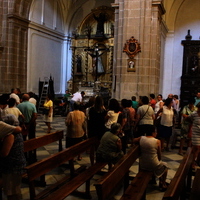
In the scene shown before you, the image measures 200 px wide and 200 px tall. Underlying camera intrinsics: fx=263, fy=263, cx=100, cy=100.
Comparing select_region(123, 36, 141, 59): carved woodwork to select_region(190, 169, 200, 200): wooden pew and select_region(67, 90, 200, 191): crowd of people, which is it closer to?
select_region(67, 90, 200, 191): crowd of people

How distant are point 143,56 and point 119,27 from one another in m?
1.55

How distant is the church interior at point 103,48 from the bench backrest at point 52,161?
26.7 inches

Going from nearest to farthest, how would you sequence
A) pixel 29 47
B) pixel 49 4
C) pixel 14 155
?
1. pixel 14 155
2. pixel 29 47
3. pixel 49 4

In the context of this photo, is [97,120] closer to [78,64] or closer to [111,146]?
[111,146]

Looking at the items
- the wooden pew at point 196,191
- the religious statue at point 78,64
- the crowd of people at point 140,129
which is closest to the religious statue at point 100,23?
the religious statue at point 78,64

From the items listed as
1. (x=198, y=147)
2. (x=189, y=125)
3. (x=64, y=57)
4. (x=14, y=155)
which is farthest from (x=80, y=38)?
(x=14, y=155)

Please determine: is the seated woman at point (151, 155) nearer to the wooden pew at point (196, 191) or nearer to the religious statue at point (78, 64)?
the wooden pew at point (196, 191)

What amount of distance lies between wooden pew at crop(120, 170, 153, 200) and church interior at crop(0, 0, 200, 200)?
0.49 metres

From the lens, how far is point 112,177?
10.8ft

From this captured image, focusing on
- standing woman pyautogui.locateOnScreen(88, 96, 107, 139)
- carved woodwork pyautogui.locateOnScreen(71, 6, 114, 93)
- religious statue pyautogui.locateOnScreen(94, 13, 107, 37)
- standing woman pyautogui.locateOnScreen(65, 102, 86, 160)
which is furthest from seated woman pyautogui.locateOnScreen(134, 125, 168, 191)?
religious statue pyautogui.locateOnScreen(94, 13, 107, 37)

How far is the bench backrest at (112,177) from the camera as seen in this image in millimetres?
2956

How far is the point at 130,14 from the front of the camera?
400 inches

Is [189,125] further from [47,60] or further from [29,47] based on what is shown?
[47,60]

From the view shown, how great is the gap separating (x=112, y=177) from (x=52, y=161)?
116 centimetres
